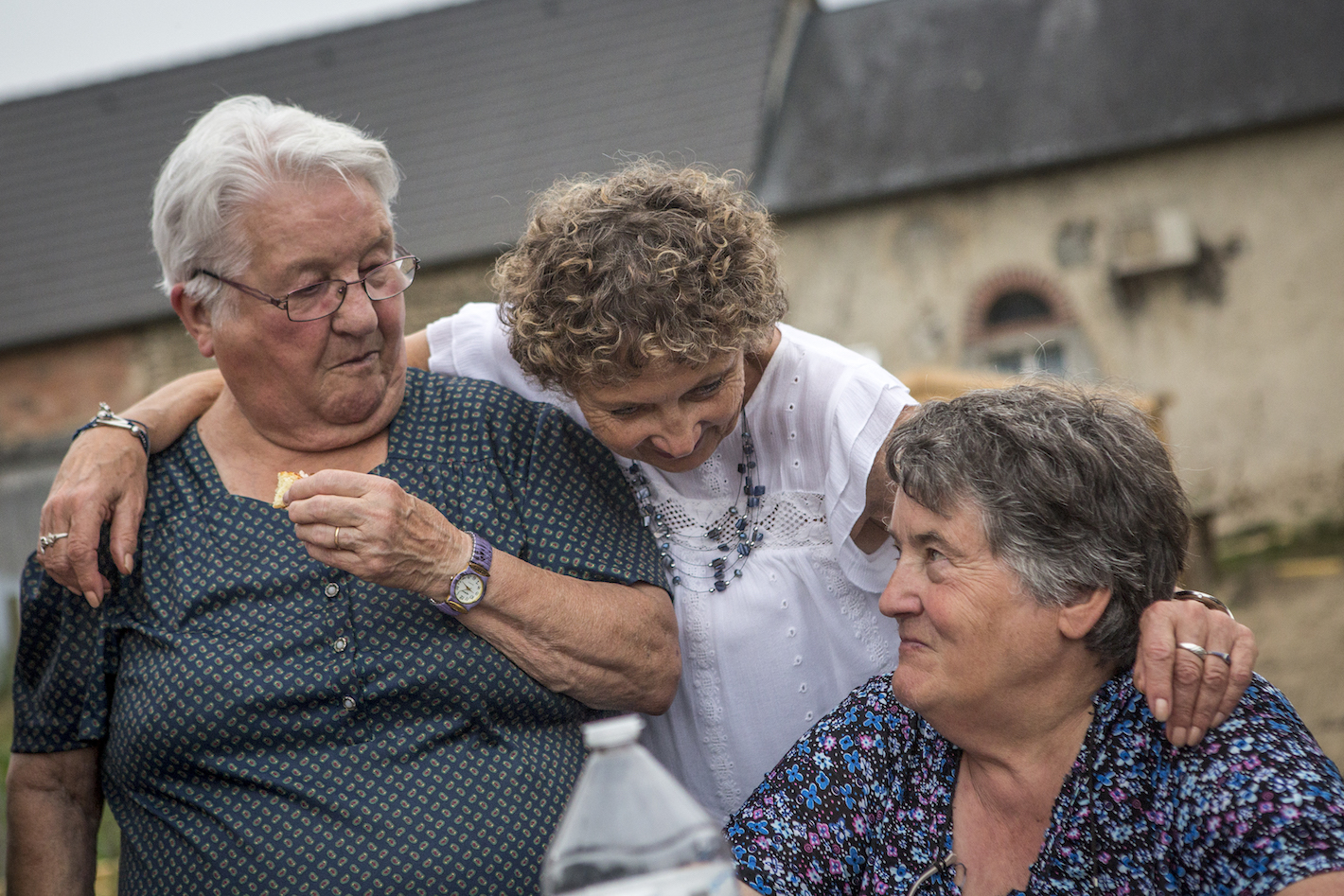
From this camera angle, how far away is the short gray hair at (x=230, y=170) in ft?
7.83

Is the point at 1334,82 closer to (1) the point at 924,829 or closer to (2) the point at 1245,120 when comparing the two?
(2) the point at 1245,120

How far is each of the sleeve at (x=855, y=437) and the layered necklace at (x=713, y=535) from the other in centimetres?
20

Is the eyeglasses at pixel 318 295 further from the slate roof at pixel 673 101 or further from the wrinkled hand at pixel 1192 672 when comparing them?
the slate roof at pixel 673 101

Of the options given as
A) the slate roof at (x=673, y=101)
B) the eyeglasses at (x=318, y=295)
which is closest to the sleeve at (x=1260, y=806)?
the eyeglasses at (x=318, y=295)

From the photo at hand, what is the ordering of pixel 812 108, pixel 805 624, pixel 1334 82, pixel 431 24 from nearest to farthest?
1. pixel 805 624
2. pixel 1334 82
3. pixel 812 108
4. pixel 431 24

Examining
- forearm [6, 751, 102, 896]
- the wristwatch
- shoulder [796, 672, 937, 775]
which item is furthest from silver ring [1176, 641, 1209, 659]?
forearm [6, 751, 102, 896]

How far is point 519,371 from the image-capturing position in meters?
2.81

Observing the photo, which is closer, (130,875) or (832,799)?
(832,799)

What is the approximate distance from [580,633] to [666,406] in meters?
0.49

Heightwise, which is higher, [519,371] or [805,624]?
[519,371]

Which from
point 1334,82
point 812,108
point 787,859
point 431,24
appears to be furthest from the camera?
point 431,24

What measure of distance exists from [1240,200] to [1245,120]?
3.13ft

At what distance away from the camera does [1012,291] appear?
48.7 feet

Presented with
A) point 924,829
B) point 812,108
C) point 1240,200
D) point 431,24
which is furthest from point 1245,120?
point 924,829
